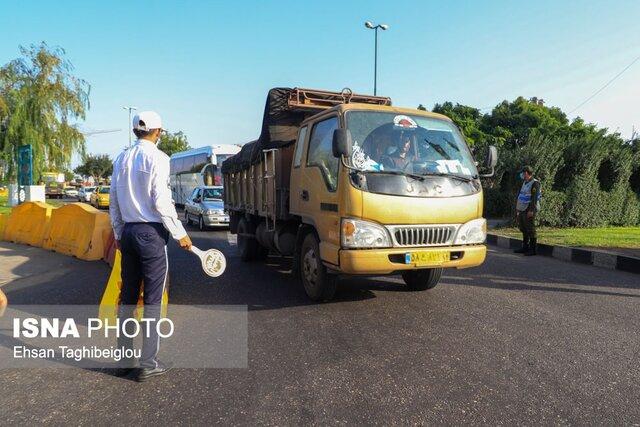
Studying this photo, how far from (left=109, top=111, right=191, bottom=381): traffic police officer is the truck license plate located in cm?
242

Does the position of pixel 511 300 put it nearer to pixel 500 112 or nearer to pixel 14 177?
pixel 14 177

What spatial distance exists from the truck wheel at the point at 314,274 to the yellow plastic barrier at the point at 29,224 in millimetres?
7396

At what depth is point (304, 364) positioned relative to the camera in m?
3.80

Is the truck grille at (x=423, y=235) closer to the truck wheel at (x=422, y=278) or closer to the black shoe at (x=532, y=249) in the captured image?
the truck wheel at (x=422, y=278)

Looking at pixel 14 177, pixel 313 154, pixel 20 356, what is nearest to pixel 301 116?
pixel 313 154

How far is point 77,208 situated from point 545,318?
8.63 meters

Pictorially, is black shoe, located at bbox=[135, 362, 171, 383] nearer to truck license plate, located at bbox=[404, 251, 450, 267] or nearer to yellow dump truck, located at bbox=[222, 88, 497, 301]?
yellow dump truck, located at bbox=[222, 88, 497, 301]

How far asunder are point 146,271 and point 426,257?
2.88 metres

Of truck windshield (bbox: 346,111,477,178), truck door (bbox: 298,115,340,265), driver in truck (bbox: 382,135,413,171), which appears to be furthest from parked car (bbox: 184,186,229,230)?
driver in truck (bbox: 382,135,413,171)

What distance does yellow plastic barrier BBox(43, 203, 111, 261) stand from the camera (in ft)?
29.3

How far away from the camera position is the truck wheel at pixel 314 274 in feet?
17.9

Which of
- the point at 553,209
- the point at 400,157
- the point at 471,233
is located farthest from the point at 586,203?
the point at 400,157

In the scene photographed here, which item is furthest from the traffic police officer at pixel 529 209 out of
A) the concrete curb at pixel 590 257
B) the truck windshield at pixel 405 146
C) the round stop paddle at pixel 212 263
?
the round stop paddle at pixel 212 263

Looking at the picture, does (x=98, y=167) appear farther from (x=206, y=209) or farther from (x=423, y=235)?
(x=423, y=235)
